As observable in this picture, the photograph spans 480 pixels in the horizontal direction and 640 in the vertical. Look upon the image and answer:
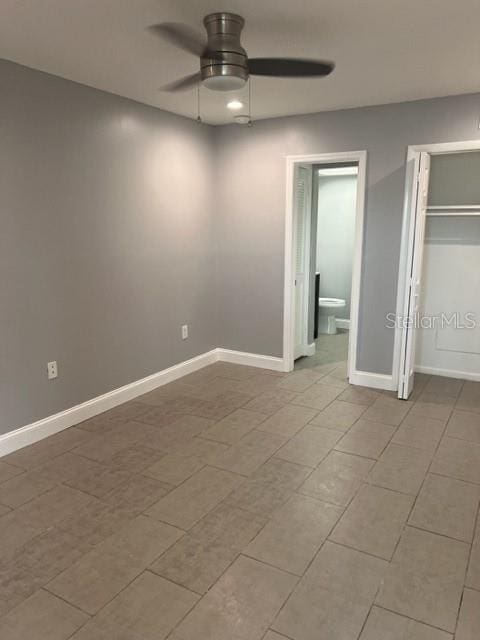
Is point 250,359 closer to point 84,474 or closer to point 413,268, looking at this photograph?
point 413,268

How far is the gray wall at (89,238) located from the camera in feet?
9.88

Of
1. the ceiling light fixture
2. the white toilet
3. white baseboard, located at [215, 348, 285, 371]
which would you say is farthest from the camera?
the white toilet

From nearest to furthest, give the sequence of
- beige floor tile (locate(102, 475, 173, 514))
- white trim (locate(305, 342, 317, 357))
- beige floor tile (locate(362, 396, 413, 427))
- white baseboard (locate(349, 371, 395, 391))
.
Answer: beige floor tile (locate(102, 475, 173, 514)) < beige floor tile (locate(362, 396, 413, 427)) < white baseboard (locate(349, 371, 395, 391)) < white trim (locate(305, 342, 317, 357))

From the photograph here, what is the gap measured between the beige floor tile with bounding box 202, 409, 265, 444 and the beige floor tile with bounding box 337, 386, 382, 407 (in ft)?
2.73

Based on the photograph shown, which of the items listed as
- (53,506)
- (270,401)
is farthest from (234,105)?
(53,506)

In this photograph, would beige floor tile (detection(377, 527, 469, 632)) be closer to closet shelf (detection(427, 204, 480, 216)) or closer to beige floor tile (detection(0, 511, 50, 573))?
beige floor tile (detection(0, 511, 50, 573))

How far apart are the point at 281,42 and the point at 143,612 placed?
110 inches

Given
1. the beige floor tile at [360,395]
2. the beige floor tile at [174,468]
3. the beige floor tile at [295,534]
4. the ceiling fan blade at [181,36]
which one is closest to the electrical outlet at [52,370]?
the beige floor tile at [174,468]

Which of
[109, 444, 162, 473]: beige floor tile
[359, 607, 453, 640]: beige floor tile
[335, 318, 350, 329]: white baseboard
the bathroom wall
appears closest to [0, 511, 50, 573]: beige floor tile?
[109, 444, 162, 473]: beige floor tile

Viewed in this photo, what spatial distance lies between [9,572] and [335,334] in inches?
197

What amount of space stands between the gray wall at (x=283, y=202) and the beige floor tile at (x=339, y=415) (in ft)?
2.01

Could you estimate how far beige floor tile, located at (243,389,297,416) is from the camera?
3828 mm

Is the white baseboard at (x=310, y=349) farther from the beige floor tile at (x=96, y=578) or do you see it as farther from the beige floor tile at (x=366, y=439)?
the beige floor tile at (x=96, y=578)

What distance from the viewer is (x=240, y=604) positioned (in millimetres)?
1870
